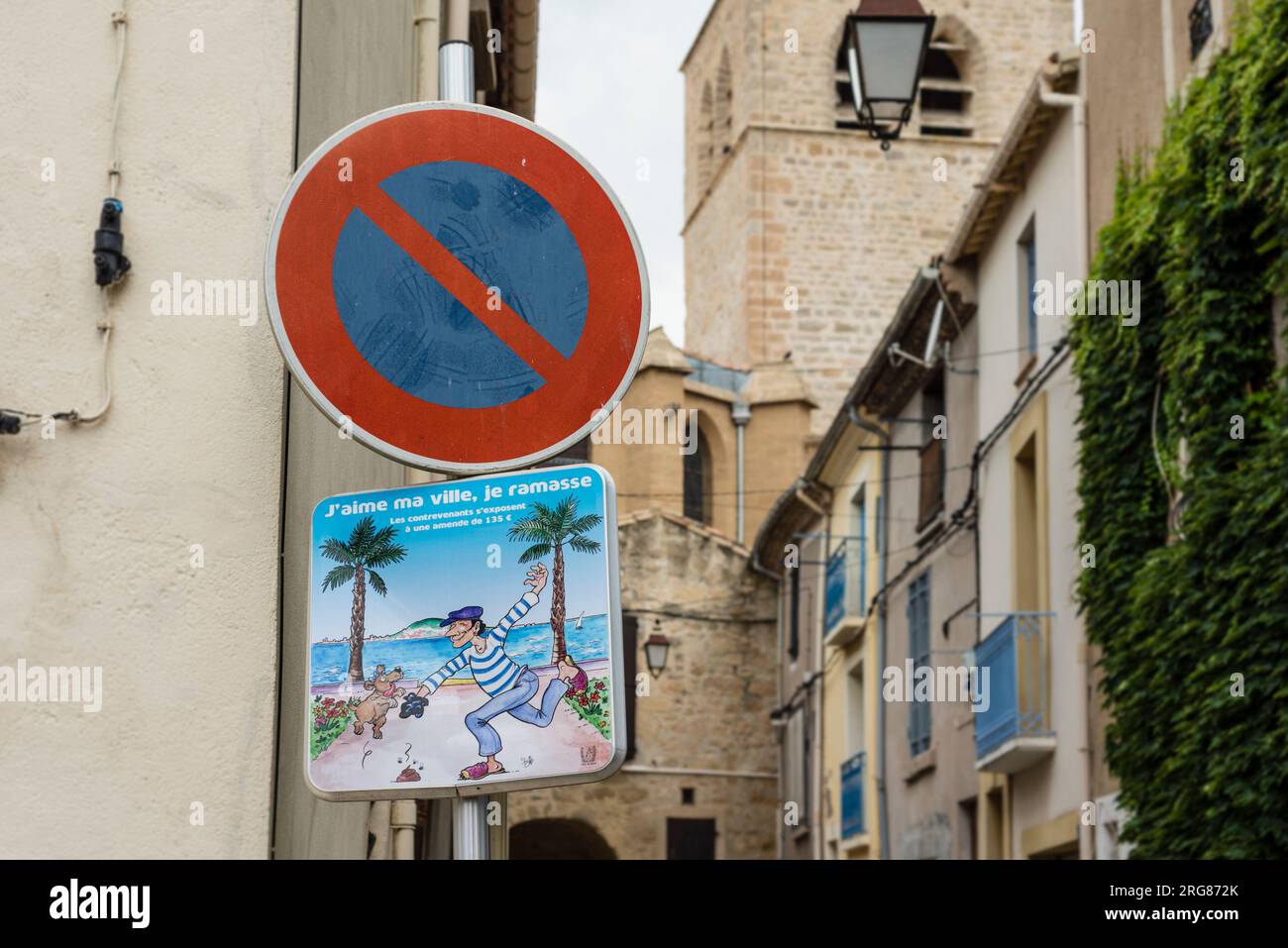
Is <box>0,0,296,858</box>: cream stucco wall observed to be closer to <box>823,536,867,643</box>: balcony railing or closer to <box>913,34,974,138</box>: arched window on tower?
<box>823,536,867,643</box>: balcony railing

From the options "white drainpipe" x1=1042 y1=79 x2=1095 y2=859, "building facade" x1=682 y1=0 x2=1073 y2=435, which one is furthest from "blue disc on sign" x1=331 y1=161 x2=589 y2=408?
"building facade" x1=682 y1=0 x2=1073 y2=435

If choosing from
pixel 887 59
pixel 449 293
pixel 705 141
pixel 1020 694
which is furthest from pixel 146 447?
pixel 705 141

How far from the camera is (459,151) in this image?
2918 millimetres

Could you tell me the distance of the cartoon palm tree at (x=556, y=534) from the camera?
2.66 metres

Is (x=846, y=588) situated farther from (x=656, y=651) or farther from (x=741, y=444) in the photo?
(x=741, y=444)

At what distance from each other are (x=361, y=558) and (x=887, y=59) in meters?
7.56

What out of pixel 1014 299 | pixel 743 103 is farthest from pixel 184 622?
pixel 743 103

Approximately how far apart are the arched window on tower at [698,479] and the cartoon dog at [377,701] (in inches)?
1365

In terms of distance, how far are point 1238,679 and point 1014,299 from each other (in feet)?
23.0

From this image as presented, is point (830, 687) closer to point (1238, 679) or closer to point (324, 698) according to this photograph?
point (1238, 679)

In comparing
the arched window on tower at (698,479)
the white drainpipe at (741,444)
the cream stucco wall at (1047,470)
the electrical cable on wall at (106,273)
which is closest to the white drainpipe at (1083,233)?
the cream stucco wall at (1047,470)

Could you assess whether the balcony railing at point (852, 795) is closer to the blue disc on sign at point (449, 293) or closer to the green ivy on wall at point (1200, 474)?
the green ivy on wall at point (1200, 474)

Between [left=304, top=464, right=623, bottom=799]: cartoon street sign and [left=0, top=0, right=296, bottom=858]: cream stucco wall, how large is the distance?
2.79ft

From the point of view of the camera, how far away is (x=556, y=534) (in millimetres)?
2682
